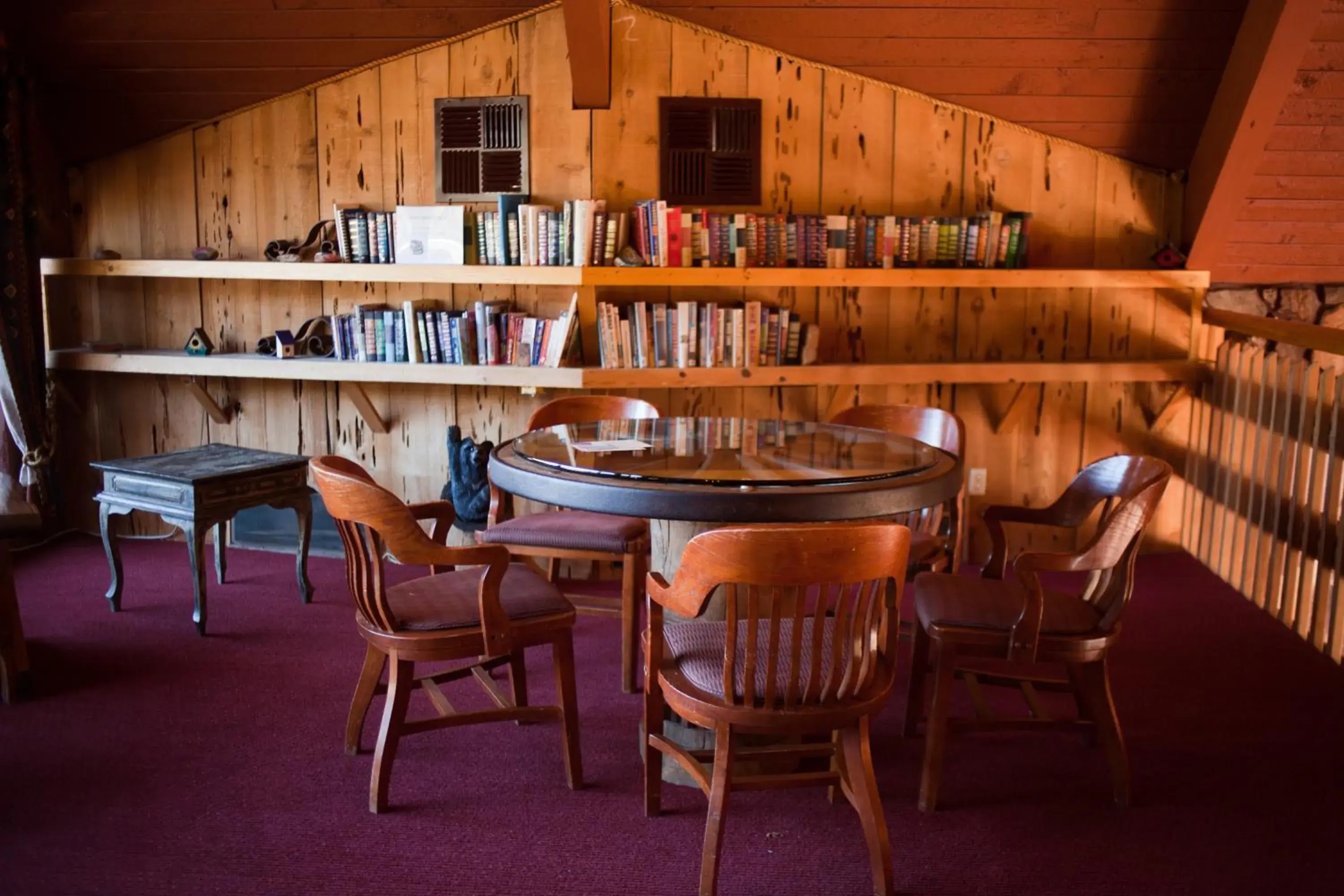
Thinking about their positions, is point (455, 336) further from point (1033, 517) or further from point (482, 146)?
point (1033, 517)

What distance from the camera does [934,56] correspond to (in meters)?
4.60

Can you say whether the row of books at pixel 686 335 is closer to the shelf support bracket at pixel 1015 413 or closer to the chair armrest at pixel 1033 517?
the shelf support bracket at pixel 1015 413

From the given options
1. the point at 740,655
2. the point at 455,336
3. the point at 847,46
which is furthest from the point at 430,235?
the point at 740,655

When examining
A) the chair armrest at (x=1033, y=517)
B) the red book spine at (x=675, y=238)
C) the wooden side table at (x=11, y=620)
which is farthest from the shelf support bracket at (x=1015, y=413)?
the wooden side table at (x=11, y=620)

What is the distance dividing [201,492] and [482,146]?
1734 mm

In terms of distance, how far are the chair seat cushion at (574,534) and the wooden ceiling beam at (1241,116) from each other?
2.58 meters

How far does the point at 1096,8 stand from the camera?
14.3ft

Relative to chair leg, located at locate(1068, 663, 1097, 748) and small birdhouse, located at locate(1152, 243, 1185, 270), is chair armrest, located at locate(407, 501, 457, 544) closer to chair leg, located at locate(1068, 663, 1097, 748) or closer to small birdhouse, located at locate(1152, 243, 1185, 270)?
chair leg, located at locate(1068, 663, 1097, 748)

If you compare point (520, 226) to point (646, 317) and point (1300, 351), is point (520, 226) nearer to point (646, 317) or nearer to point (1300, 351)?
point (646, 317)

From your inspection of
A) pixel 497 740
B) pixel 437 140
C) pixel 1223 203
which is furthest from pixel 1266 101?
pixel 497 740

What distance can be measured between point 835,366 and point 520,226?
4.29 ft

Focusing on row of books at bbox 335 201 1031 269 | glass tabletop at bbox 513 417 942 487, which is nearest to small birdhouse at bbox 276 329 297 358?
row of books at bbox 335 201 1031 269

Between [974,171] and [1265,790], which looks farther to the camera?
[974,171]

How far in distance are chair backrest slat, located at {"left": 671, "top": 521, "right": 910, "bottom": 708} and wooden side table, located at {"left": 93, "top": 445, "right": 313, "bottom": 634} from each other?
2289 mm
